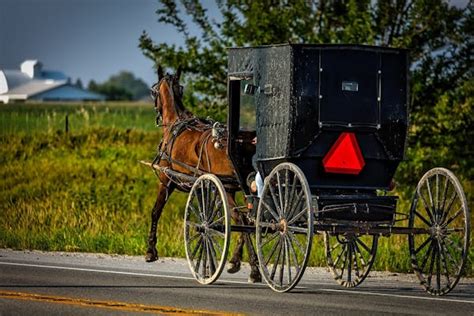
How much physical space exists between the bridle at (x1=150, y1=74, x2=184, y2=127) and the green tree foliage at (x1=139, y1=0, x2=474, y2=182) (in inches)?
208

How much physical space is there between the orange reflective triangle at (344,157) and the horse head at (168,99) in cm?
431

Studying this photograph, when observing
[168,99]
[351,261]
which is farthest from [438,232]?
[168,99]

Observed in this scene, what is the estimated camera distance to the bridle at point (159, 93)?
1805cm

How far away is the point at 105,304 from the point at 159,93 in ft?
20.2

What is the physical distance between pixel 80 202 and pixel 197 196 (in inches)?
479

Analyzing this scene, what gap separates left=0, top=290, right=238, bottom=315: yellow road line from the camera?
12.0 metres

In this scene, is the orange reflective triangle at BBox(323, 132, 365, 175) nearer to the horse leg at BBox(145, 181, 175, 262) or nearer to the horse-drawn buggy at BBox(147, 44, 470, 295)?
the horse-drawn buggy at BBox(147, 44, 470, 295)

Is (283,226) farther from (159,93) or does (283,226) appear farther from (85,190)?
(85,190)

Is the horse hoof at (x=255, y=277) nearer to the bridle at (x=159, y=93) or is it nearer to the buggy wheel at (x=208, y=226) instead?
the buggy wheel at (x=208, y=226)

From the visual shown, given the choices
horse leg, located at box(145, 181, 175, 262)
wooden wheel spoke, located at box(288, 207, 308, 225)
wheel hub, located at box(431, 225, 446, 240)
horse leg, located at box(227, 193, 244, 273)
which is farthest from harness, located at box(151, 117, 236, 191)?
wheel hub, located at box(431, 225, 446, 240)

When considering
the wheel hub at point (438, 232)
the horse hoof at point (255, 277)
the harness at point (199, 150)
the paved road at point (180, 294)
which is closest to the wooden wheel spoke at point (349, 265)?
the paved road at point (180, 294)

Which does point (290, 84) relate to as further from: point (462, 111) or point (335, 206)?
point (462, 111)

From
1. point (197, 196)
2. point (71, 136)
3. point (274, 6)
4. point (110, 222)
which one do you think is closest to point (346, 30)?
point (274, 6)

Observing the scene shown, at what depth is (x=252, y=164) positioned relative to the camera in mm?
15117
